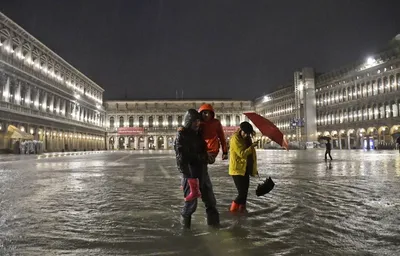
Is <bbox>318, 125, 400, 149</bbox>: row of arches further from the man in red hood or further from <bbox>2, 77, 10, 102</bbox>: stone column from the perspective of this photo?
the man in red hood

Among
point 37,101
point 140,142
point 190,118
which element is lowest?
point 190,118

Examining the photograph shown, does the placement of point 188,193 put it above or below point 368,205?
above

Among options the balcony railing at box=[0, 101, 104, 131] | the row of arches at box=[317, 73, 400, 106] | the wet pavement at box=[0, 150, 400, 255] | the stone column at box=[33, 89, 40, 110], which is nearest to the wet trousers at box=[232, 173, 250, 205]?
the wet pavement at box=[0, 150, 400, 255]

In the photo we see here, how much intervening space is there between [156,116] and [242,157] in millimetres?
106817

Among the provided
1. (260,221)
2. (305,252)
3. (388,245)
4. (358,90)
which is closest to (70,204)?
(260,221)

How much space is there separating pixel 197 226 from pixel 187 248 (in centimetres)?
104

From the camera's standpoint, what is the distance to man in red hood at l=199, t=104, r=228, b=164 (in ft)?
16.5

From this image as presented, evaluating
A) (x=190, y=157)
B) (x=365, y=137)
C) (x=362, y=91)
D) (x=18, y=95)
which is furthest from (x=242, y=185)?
(x=362, y=91)

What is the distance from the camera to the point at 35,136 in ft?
157

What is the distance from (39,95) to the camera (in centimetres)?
5081

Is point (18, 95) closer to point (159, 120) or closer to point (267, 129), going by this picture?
point (267, 129)

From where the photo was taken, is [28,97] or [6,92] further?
[28,97]

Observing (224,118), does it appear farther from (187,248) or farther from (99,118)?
(187,248)

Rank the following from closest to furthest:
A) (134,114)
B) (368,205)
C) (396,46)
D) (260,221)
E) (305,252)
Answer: (305,252)
(260,221)
(368,205)
(396,46)
(134,114)
